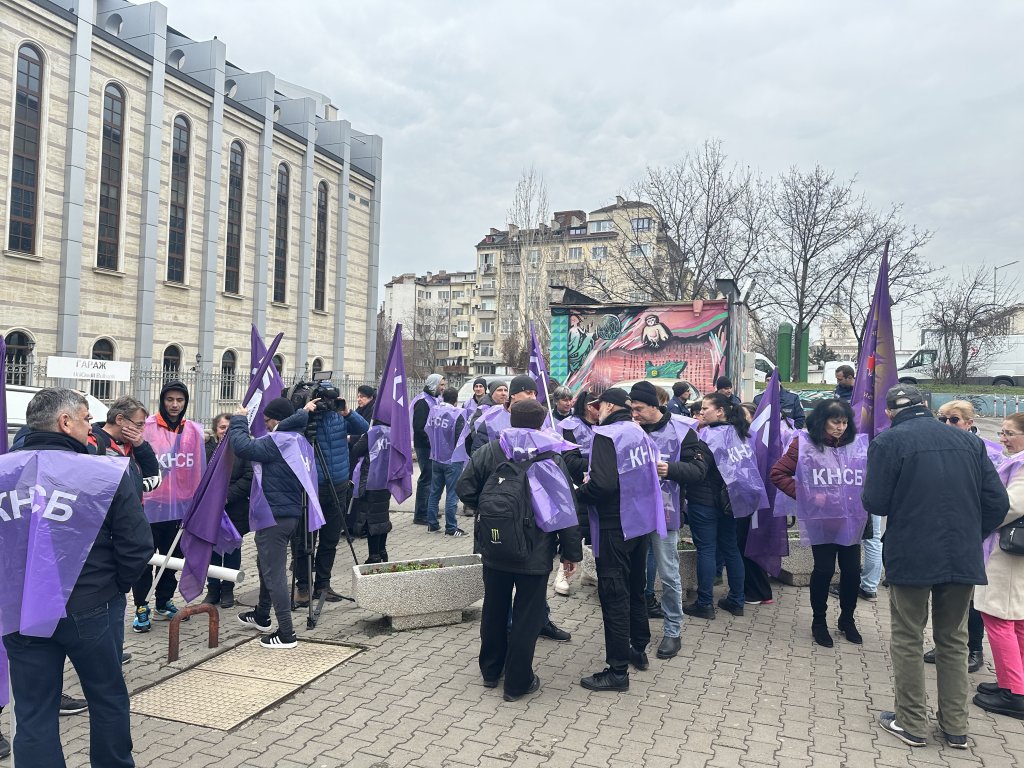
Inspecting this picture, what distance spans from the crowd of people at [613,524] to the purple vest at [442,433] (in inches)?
147

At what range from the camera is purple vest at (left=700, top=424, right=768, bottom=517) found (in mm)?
6422

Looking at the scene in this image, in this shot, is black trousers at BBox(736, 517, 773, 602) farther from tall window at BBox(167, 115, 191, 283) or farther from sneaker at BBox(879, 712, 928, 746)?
tall window at BBox(167, 115, 191, 283)

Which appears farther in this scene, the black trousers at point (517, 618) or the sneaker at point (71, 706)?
the black trousers at point (517, 618)

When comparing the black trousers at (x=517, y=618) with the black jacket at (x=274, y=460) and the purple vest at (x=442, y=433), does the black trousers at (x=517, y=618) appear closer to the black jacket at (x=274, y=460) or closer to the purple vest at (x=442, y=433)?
the black jacket at (x=274, y=460)

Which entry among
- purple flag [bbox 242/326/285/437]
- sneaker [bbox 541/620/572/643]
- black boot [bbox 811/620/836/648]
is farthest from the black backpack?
black boot [bbox 811/620/836/648]

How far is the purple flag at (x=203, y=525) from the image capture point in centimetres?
565

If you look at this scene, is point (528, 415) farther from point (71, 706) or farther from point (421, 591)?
point (71, 706)

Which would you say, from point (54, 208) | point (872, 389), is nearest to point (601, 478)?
point (872, 389)

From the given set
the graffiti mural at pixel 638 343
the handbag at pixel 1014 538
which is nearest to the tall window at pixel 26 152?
the graffiti mural at pixel 638 343

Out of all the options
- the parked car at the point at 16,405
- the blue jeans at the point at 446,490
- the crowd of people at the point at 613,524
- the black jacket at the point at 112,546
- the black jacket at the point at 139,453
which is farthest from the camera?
the blue jeans at the point at 446,490

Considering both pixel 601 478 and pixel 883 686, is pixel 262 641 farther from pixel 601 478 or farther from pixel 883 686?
pixel 883 686

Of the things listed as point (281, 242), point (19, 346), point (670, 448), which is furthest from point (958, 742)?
point (281, 242)

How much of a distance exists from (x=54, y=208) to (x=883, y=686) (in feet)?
84.5

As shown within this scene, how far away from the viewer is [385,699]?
4746 millimetres
